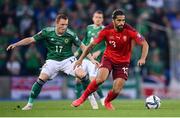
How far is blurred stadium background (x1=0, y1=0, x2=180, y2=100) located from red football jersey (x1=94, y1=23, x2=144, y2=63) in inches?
358

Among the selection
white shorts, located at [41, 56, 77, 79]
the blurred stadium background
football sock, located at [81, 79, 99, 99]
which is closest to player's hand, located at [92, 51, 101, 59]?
white shorts, located at [41, 56, 77, 79]

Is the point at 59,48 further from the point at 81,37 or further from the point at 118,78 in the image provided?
the point at 81,37

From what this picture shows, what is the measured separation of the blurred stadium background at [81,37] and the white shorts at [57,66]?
7.70 meters

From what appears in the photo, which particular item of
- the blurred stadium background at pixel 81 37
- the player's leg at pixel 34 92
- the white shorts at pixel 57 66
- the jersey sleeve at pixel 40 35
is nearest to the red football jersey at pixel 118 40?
the white shorts at pixel 57 66

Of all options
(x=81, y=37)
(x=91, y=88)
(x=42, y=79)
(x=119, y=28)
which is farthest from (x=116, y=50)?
(x=81, y=37)

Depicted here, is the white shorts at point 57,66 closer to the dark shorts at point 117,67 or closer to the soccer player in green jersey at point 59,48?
the soccer player in green jersey at point 59,48

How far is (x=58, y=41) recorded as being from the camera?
16.5m

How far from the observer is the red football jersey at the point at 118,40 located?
1542cm

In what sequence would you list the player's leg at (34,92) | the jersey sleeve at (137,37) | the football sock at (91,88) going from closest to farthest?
the jersey sleeve at (137,37) → the football sock at (91,88) → the player's leg at (34,92)

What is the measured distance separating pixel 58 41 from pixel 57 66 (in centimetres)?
62

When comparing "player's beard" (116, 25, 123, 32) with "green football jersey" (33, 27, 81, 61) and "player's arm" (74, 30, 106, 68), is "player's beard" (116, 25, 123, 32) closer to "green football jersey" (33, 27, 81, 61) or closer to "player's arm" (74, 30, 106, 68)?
"player's arm" (74, 30, 106, 68)

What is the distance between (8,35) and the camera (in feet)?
81.7

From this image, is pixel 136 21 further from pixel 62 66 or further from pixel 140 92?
pixel 62 66

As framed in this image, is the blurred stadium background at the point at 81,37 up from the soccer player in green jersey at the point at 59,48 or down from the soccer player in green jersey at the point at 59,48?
down
